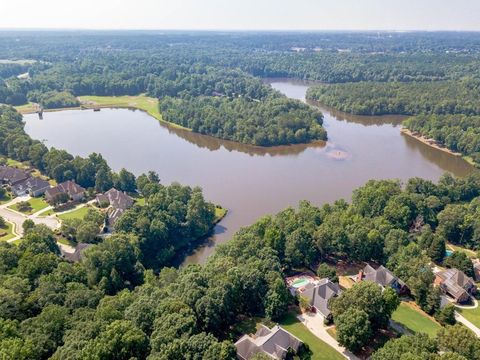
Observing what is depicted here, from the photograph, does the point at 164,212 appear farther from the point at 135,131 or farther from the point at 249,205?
the point at 135,131

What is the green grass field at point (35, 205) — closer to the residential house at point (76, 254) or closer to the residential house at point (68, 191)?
the residential house at point (68, 191)

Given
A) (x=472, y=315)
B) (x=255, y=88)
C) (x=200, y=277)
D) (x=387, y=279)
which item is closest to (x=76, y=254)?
(x=200, y=277)

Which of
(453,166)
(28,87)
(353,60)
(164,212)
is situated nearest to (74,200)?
(164,212)

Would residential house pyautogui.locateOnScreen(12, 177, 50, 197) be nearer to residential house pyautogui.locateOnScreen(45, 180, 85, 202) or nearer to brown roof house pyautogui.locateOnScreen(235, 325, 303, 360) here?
residential house pyautogui.locateOnScreen(45, 180, 85, 202)

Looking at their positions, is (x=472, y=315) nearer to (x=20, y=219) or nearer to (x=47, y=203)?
(x=20, y=219)

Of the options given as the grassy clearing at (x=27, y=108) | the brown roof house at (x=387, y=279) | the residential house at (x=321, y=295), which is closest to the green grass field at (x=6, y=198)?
the residential house at (x=321, y=295)

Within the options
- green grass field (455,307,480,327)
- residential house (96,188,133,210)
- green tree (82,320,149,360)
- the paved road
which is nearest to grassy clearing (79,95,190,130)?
residential house (96,188,133,210)

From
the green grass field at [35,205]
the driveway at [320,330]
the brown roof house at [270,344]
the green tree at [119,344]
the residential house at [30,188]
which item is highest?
the green tree at [119,344]
